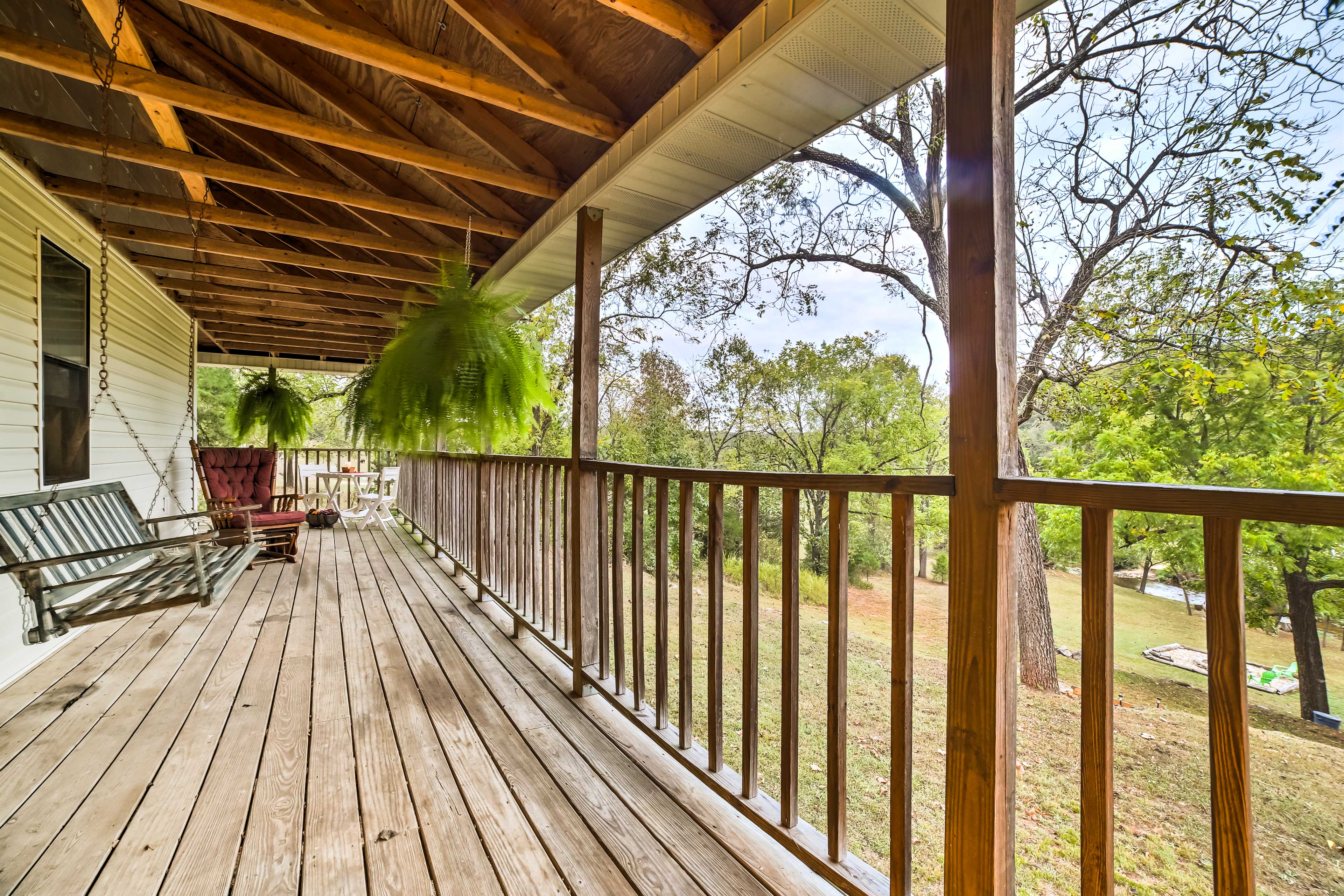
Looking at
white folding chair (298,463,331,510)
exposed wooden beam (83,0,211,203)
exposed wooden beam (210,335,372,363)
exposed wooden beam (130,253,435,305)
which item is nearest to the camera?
exposed wooden beam (83,0,211,203)

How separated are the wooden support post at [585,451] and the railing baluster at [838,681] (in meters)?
1.37

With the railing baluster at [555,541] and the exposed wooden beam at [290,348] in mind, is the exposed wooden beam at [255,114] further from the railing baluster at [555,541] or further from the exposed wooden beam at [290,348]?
the exposed wooden beam at [290,348]

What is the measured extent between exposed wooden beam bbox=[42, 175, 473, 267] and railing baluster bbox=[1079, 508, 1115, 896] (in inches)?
128

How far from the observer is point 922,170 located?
5.77 metres

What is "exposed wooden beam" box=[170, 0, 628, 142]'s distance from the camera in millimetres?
1794

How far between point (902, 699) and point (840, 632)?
0.20 meters

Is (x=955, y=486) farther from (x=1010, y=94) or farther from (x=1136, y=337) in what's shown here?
(x=1136, y=337)

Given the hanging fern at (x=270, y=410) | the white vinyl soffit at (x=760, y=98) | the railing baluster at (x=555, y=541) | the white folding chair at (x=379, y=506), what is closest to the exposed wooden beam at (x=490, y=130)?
the white vinyl soffit at (x=760, y=98)

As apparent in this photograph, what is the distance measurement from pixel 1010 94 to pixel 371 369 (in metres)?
4.37

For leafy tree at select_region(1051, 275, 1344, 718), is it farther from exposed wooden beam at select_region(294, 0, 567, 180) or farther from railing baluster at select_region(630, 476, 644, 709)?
exposed wooden beam at select_region(294, 0, 567, 180)

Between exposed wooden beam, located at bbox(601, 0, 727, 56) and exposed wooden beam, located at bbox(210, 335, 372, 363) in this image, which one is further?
exposed wooden beam, located at bbox(210, 335, 372, 363)

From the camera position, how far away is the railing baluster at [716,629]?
1.65 metres

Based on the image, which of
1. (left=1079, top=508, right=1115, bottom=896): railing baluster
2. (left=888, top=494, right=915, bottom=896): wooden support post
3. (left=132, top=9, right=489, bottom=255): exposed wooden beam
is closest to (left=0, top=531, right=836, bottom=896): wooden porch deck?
(left=888, top=494, right=915, bottom=896): wooden support post

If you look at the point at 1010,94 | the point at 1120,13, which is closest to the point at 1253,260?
the point at 1120,13
